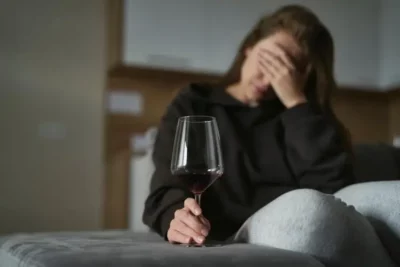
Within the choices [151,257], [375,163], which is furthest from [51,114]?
[151,257]

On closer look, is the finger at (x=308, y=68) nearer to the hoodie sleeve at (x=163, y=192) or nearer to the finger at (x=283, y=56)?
the finger at (x=283, y=56)

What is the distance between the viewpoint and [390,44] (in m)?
3.25

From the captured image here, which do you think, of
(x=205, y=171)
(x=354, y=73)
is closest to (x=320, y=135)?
(x=205, y=171)

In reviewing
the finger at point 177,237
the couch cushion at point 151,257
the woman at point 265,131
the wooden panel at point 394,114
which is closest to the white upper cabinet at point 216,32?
the wooden panel at point 394,114

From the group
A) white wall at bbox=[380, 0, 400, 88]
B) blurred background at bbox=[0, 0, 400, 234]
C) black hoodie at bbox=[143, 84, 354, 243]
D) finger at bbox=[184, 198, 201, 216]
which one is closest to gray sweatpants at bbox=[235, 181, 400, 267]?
finger at bbox=[184, 198, 201, 216]

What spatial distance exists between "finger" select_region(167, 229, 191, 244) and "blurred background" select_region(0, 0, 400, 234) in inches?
70.4

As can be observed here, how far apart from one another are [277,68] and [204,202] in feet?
1.25

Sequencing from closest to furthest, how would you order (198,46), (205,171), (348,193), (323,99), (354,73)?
(205,171) → (348,193) → (323,99) → (198,46) → (354,73)

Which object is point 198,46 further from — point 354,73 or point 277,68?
point 277,68

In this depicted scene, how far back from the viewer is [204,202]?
45.7 inches

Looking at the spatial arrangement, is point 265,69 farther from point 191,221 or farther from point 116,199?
point 116,199

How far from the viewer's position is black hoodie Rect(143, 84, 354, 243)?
3.81 feet

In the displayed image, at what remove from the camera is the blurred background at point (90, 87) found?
8.91ft

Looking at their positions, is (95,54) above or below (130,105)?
above
